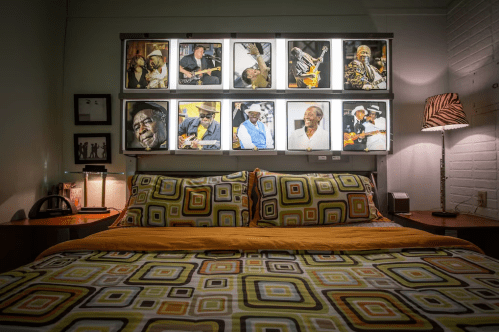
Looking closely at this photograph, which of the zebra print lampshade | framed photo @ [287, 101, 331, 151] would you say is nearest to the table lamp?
the zebra print lampshade

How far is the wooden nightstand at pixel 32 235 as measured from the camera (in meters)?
1.81

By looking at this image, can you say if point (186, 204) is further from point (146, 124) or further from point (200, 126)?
point (146, 124)

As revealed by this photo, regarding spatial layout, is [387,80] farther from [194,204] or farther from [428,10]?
[194,204]

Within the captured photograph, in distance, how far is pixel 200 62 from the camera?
2330mm

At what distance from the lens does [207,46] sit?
2.33 metres

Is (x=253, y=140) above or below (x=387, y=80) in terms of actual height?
below

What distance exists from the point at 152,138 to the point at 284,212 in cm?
127

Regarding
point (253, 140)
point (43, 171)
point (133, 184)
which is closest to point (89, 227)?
point (133, 184)

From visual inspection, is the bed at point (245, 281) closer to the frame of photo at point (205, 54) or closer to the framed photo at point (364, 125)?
the framed photo at point (364, 125)

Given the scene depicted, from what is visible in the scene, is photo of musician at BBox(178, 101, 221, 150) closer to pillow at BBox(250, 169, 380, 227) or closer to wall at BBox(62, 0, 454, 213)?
wall at BBox(62, 0, 454, 213)

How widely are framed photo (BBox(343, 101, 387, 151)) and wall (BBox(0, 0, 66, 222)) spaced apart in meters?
2.49

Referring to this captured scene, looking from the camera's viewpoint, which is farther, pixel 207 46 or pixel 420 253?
pixel 207 46

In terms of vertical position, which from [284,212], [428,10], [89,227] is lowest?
[89,227]

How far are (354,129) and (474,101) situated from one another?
0.92 m
